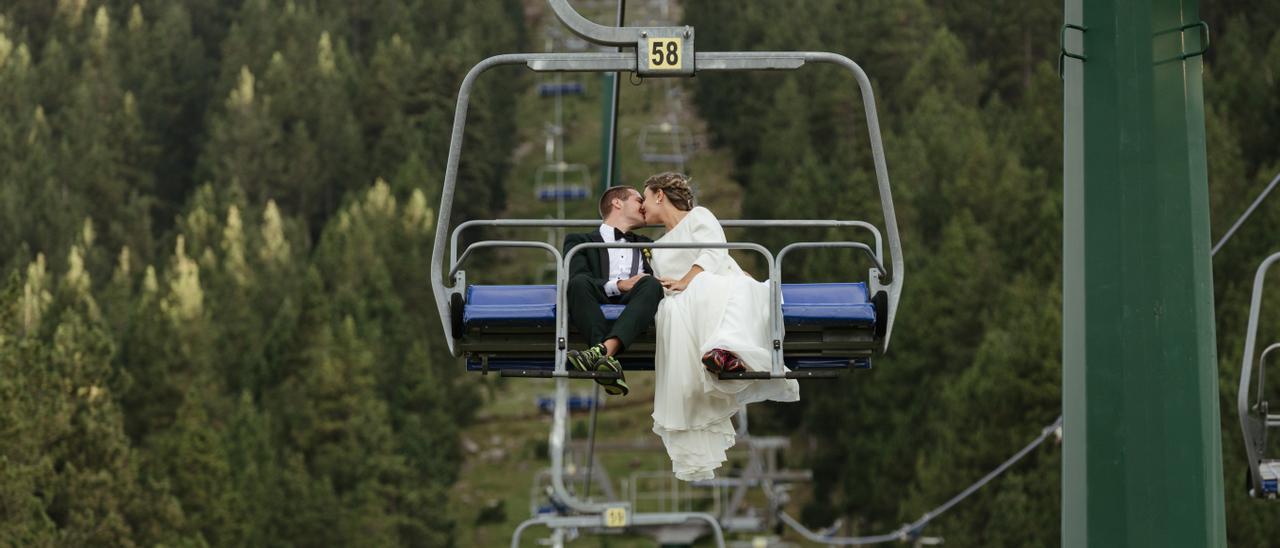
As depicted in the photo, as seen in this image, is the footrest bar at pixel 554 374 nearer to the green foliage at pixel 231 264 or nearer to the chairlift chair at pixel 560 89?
the green foliage at pixel 231 264

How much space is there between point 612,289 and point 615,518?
43.7ft

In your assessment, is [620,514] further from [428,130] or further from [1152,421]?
[428,130]

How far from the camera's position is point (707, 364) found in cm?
718

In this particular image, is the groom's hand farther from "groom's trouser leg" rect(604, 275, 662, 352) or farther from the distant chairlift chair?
the distant chairlift chair

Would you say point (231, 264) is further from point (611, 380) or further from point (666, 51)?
point (666, 51)

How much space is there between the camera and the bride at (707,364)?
285 inches

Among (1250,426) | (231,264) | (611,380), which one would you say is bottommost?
(1250,426)

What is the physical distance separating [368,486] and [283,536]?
2513 millimetres

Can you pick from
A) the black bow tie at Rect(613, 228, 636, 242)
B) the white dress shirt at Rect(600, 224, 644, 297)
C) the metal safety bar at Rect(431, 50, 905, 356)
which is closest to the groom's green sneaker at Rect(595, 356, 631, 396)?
the metal safety bar at Rect(431, 50, 905, 356)

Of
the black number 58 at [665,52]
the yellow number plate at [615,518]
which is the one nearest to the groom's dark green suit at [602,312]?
the black number 58 at [665,52]

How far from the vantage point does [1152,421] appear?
22.4 ft

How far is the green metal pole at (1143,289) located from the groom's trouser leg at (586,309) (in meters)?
1.64

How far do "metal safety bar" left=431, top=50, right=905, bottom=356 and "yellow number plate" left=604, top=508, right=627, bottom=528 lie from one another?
13.5 metres

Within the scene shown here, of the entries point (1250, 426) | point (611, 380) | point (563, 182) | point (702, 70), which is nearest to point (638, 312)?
point (611, 380)
